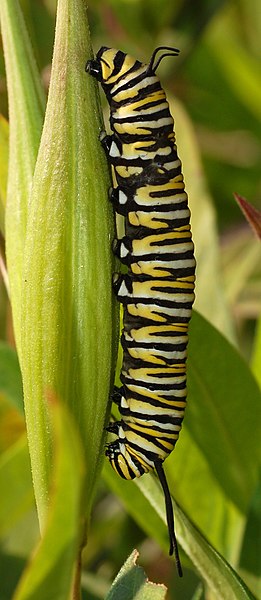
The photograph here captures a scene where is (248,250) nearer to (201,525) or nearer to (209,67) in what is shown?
(209,67)

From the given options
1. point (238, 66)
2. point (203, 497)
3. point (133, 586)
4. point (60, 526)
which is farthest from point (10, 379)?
point (238, 66)

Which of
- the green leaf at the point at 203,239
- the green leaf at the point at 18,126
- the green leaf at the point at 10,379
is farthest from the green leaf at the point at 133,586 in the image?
the green leaf at the point at 203,239

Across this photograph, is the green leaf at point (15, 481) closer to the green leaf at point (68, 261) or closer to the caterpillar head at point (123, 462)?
the caterpillar head at point (123, 462)

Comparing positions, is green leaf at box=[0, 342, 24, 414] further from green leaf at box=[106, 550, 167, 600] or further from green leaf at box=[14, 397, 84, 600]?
green leaf at box=[14, 397, 84, 600]

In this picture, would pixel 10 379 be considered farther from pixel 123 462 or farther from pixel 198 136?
pixel 198 136

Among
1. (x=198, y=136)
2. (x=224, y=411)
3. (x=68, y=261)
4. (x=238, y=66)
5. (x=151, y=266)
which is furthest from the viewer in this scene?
(x=198, y=136)

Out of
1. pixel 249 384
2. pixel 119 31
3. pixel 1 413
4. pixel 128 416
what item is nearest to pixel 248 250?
pixel 119 31
